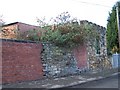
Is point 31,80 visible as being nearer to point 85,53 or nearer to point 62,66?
point 62,66

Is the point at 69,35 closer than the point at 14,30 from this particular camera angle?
Yes

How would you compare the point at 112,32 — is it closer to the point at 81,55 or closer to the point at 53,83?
the point at 81,55

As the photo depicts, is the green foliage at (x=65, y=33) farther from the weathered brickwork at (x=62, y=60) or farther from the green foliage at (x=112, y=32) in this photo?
the green foliage at (x=112, y=32)

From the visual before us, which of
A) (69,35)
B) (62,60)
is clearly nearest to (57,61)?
(62,60)

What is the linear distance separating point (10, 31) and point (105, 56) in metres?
10.6

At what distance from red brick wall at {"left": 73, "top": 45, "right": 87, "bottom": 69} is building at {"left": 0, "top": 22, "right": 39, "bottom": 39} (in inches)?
149

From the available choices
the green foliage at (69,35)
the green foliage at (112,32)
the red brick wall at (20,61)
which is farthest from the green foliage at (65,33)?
the green foliage at (112,32)

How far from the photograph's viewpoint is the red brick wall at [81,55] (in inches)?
830

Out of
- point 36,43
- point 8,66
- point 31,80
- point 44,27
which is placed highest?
point 44,27

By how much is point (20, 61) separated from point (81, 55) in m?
7.68

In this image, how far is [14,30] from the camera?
2138 centimetres

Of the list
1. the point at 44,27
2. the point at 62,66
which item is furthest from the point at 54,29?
the point at 62,66

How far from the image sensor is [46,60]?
57.2ft

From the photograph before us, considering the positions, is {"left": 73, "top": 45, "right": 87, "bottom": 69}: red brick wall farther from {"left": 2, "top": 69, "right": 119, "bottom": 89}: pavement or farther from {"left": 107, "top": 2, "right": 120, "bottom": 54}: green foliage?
{"left": 107, "top": 2, "right": 120, "bottom": 54}: green foliage
